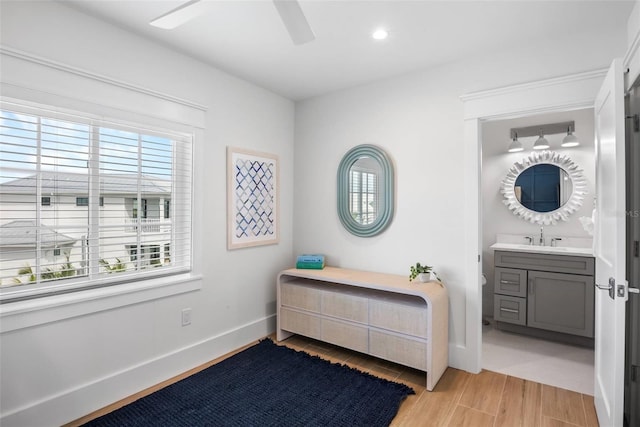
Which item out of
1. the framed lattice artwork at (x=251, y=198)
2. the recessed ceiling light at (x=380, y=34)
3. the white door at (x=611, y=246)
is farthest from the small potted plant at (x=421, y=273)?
the recessed ceiling light at (x=380, y=34)

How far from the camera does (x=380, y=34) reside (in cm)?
236

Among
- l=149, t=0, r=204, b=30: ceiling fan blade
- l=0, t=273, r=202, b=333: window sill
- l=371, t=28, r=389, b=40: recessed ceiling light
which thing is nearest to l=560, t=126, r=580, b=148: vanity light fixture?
l=371, t=28, r=389, b=40: recessed ceiling light

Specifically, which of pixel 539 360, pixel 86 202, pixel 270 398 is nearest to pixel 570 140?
pixel 539 360

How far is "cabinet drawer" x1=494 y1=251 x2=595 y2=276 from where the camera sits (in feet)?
10.3

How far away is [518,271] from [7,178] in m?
4.15

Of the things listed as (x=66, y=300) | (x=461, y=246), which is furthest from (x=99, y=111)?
(x=461, y=246)

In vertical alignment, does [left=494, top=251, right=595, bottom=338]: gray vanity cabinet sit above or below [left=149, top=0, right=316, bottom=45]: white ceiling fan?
below

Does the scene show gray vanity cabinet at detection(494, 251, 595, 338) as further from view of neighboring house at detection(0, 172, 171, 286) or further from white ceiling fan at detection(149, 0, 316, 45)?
view of neighboring house at detection(0, 172, 171, 286)

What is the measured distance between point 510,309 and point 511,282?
0.28 meters

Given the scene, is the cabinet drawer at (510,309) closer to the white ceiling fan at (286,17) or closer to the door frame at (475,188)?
the door frame at (475,188)

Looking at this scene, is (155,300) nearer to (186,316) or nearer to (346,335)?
(186,316)

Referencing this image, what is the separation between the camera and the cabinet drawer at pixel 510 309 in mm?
3418

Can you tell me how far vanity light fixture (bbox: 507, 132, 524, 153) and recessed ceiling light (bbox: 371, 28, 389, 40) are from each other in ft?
7.41

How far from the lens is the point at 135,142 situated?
2.45m
